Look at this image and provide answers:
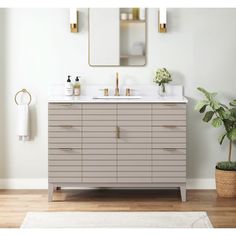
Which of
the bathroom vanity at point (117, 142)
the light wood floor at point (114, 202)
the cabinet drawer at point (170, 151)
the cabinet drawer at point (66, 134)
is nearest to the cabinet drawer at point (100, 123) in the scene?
the bathroom vanity at point (117, 142)

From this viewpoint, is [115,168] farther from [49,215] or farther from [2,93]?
[2,93]

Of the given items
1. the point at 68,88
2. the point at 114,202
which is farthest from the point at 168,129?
the point at 68,88

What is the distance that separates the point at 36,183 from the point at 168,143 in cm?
132

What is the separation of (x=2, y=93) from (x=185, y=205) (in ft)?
6.08

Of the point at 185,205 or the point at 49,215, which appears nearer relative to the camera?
the point at 49,215

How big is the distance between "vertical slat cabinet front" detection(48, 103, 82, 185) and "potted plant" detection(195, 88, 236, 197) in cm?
99

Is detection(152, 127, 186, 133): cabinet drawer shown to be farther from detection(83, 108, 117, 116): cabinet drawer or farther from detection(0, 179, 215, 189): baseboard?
detection(0, 179, 215, 189): baseboard

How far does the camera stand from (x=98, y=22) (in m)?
4.23

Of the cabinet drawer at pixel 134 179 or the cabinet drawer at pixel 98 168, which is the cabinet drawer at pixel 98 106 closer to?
the cabinet drawer at pixel 98 168

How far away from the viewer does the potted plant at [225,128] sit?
3953 mm

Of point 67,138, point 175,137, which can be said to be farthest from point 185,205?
point 67,138

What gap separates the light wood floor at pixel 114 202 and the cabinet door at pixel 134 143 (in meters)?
0.23

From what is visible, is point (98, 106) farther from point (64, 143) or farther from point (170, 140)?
point (170, 140)

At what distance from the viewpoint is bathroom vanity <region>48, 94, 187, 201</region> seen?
3834mm
